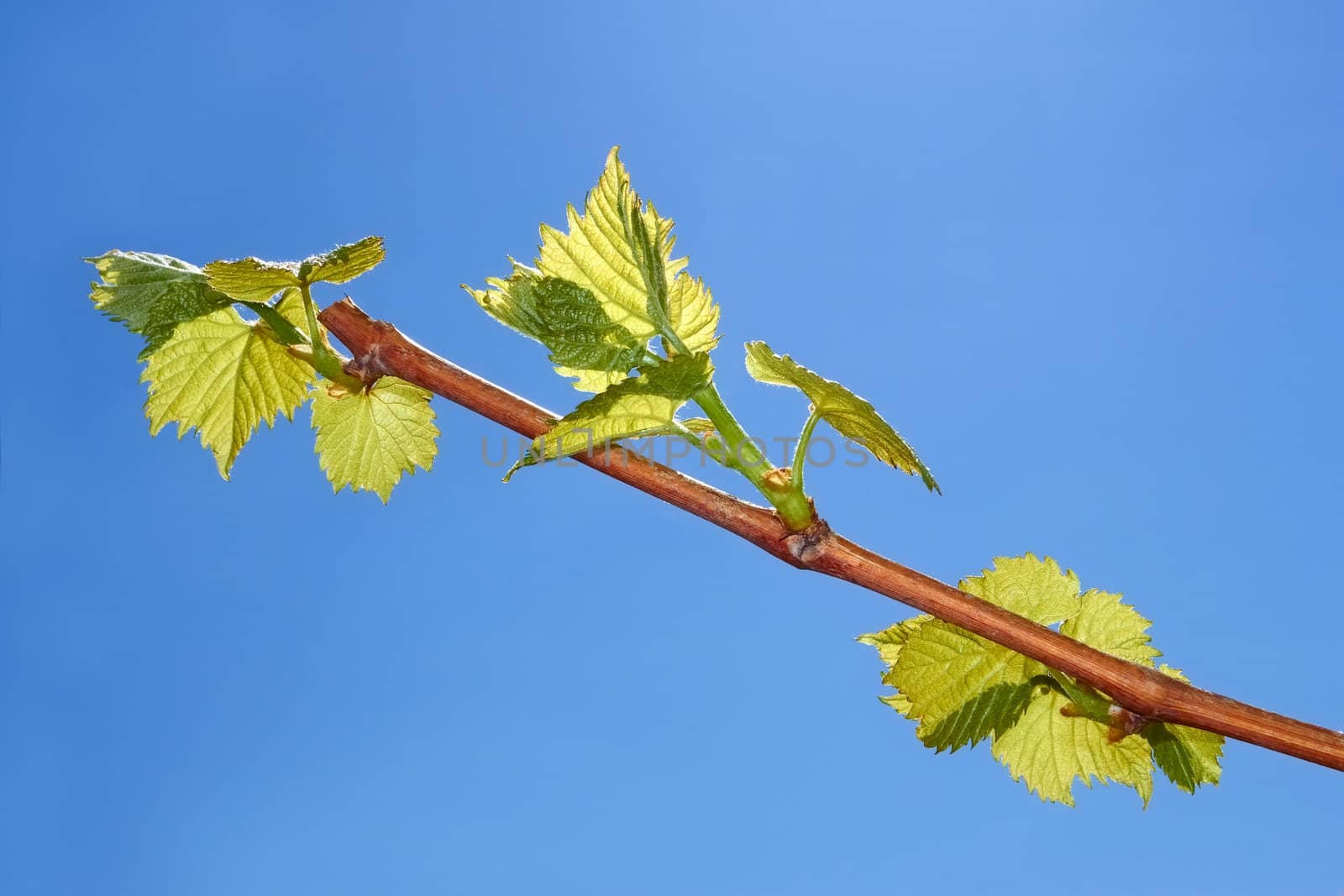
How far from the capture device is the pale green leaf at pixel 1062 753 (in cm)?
75

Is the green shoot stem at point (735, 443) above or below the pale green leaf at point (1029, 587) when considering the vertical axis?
below

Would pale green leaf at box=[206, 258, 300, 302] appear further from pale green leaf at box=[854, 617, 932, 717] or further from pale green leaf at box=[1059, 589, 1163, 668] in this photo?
pale green leaf at box=[1059, 589, 1163, 668]

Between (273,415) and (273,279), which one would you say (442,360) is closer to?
(273,279)

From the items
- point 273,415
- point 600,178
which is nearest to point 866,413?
point 600,178

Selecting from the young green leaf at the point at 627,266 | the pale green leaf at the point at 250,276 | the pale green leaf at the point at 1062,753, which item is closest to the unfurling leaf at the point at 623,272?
the young green leaf at the point at 627,266

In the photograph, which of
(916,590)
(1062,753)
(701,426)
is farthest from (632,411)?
(1062,753)

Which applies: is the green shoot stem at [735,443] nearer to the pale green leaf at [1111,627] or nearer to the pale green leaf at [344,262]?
the pale green leaf at [344,262]

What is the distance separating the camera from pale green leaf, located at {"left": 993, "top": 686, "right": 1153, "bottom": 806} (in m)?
0.75

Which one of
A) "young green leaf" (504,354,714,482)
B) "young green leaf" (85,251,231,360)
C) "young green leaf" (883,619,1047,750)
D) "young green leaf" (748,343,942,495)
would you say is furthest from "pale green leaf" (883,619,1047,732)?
"young green leaf" (85,251,231,360)

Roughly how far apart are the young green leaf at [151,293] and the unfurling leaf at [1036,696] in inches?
20.5

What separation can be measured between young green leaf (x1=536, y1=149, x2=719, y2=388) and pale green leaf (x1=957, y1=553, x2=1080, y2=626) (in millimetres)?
279

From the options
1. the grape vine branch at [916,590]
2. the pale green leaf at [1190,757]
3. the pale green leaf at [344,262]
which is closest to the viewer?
the grape vine branch at [916,590]

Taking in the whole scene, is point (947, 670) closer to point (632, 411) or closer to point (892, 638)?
point (892, 638)

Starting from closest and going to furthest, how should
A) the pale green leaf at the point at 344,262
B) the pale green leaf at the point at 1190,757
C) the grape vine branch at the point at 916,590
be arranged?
the grape vine branch at the point at 916,590
the pale green leaf at the point at 344,262
the pale green leaf at the point at 1190,757
